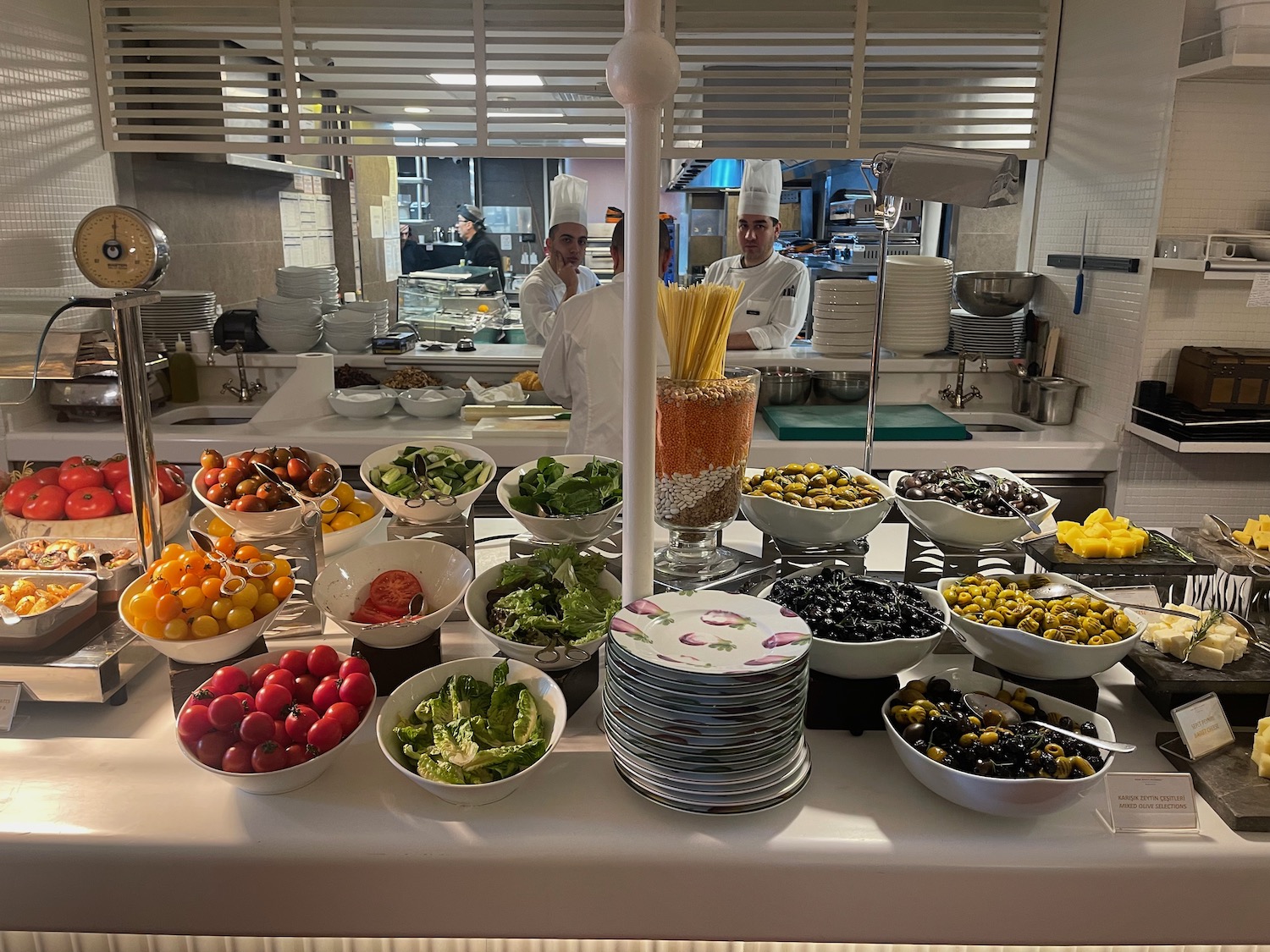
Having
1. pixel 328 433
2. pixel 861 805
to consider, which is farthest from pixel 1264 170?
pixel 328 433

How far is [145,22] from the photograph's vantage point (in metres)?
3.52

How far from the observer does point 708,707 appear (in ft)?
3.37

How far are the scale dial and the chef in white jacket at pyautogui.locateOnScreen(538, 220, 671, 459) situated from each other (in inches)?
64.5

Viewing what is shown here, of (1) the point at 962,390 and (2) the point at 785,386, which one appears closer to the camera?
(2) the point at 785,386

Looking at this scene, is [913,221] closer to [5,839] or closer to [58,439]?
[58,439]

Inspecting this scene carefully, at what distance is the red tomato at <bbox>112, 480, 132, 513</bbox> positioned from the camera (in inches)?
67.5

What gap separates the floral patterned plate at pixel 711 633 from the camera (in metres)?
1.03

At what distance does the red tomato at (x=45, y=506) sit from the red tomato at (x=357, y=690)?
2.77ft

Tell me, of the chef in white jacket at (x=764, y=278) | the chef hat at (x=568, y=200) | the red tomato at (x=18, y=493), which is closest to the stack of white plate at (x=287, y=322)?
the chef hat at (x=568, y=200)

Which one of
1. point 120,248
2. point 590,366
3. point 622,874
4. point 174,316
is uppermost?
point 120,248

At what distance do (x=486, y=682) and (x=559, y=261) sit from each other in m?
3.81

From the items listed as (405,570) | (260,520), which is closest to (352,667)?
(405,570)

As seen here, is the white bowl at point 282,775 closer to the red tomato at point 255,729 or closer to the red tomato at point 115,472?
the red tomato at point 255,729

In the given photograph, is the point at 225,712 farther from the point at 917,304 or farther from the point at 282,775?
the point at 917,304
